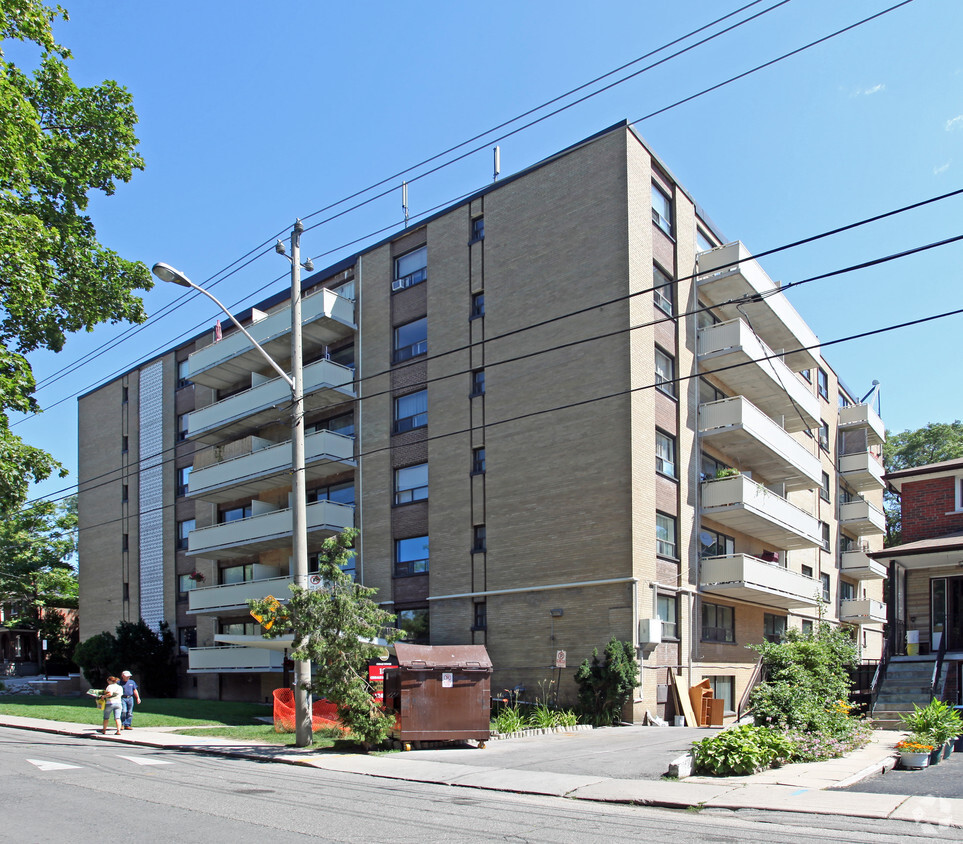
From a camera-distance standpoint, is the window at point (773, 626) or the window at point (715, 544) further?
the window at point (773, 626)

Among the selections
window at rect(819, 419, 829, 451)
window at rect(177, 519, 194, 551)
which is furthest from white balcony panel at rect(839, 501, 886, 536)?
window at rect(177, 519, 194, 551)

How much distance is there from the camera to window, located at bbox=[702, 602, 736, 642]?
29.0 metres

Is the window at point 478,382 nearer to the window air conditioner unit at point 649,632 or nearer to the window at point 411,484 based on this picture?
the window at point 411,484

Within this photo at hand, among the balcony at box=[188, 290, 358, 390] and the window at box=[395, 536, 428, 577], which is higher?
the balcony at box=[188, 290, 358, 390]

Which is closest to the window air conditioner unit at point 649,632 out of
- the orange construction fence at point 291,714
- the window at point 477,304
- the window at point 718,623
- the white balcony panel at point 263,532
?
the window at point 718,623

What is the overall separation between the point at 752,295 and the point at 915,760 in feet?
64.5

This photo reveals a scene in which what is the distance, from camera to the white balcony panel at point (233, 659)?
3434cm

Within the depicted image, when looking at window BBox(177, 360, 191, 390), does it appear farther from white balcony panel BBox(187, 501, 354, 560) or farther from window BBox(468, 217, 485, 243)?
window BBox(468, 217, 485, 243)

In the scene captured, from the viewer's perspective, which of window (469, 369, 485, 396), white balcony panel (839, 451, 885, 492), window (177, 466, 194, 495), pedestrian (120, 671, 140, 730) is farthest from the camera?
white balcony panel (839, 451, 885, 492)

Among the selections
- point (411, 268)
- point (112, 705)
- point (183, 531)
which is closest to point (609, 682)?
point (112, 705)

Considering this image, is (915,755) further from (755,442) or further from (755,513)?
(755,442)

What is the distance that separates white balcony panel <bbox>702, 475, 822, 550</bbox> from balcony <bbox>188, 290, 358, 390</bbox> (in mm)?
14554

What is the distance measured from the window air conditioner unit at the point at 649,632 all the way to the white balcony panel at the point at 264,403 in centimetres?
1302

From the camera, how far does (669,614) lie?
88.2 ft
